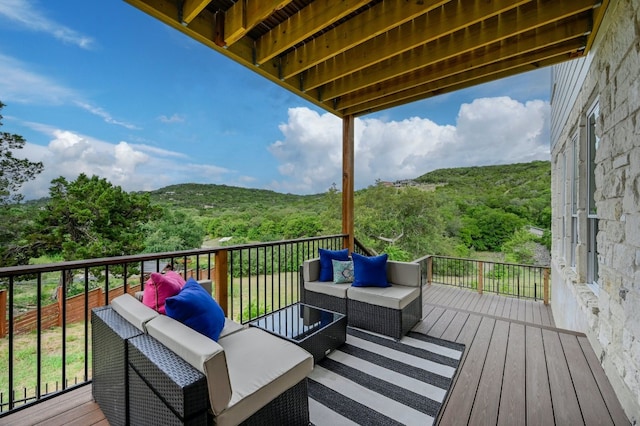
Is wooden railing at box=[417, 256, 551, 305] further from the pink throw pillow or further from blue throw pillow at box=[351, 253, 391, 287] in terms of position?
the pink throw pillow

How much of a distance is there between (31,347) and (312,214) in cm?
896

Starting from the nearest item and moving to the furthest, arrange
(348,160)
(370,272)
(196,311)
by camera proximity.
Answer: (196,311), (370,272), (348,160)

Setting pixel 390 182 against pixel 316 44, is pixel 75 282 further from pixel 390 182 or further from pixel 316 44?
pixel 390 182

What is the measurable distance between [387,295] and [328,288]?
0.71 meters

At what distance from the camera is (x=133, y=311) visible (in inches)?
59.6

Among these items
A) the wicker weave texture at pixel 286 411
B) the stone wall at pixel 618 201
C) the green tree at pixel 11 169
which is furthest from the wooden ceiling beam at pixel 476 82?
the green tree at pixel 11 169

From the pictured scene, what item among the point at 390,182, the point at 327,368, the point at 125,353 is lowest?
the point at 327,368

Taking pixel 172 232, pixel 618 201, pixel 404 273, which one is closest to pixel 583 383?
pixel 618 201

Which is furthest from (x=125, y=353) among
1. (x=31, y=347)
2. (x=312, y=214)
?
(x=312, y=214)

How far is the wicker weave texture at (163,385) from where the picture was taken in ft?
3.34

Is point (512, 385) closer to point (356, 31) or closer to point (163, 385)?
point (163, 385)

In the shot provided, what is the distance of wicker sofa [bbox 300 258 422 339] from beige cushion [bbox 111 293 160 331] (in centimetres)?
200

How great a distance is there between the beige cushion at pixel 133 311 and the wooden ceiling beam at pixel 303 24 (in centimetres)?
243

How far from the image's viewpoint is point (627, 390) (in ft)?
5.47
